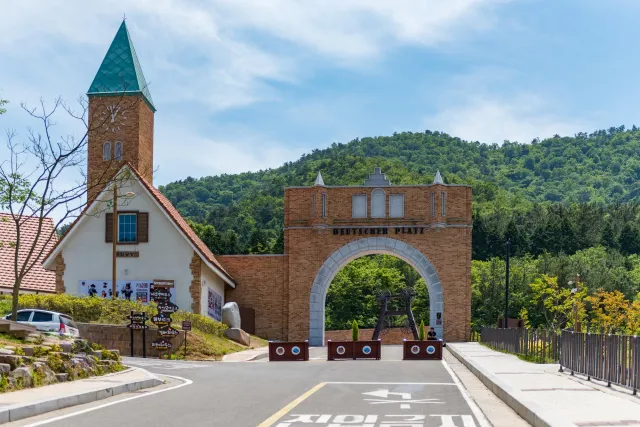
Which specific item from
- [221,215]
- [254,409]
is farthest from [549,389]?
[221,215]

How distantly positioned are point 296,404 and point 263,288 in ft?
113

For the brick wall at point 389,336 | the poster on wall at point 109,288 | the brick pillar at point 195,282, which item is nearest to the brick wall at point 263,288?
the brick pillar at point 195,282

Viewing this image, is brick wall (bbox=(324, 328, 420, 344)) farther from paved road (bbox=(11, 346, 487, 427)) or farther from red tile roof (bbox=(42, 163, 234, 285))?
paved road (bbox=(11, 346, 487, 427))

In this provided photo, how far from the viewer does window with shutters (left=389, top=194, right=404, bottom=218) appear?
4669cm

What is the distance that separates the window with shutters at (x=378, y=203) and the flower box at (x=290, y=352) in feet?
53.3

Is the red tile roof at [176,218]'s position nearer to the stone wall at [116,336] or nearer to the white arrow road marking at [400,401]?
the stone wall at [116,336]

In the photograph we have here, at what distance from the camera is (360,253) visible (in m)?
47.2

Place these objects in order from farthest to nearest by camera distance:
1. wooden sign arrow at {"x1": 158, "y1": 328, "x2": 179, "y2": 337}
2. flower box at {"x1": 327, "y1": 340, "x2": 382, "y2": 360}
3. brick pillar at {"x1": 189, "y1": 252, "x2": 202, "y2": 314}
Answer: brick pillar at {"x1": 189, "y1": 252, "x2": 202, "y2": 314} → flower box at {"x1": 327, "y1": 340, "x2": 382, "y2": 360} → wooden sign arrow at {"x1": 158, "y1": 328, "x2": 179, "y2": 337}

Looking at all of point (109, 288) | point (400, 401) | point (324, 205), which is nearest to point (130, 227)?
point (109, 288)

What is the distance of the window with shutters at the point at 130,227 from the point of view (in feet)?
146

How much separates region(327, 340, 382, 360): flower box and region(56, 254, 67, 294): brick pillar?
61.8 ft

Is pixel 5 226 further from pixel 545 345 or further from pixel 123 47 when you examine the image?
pixel 545 345

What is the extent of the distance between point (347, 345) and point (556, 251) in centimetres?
6275

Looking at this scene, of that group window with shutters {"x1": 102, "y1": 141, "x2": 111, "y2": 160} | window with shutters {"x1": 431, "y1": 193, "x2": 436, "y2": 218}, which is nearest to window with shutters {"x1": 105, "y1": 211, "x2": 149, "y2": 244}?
window with shutters {"x1": 102, "y1": 141, "x2": 111, "y2": 160}
